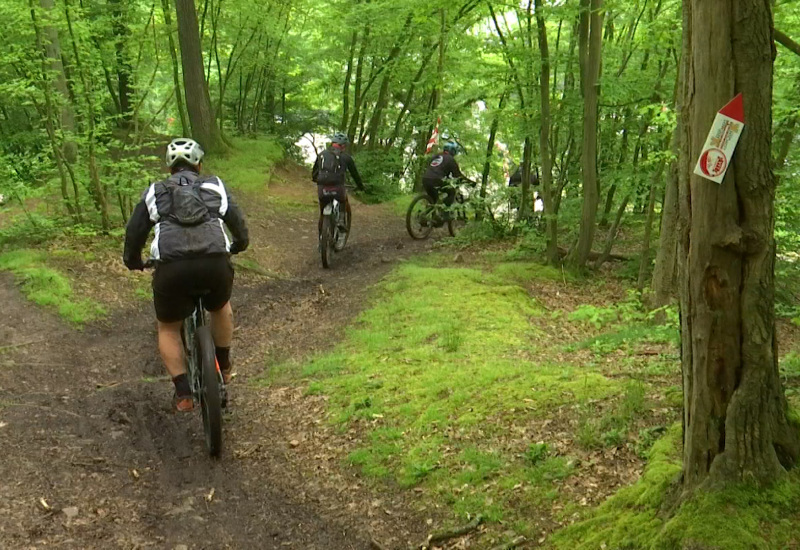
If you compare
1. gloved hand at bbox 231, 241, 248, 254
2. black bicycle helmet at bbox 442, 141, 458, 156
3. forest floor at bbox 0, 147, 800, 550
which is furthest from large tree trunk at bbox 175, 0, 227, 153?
gloved hand at bbox 231, 241, 248, 254

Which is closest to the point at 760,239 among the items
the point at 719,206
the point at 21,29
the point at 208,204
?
the point at 719,206

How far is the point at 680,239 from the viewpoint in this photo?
269 cm

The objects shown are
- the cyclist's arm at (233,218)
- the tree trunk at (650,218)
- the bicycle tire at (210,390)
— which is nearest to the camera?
the bicycle tire at (210,390)

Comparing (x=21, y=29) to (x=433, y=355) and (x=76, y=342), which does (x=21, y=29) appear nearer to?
(x=76, y=342)

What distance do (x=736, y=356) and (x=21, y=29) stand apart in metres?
9.11

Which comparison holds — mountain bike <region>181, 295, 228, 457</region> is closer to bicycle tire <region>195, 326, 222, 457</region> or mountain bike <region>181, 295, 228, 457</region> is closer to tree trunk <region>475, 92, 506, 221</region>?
bicycle tire <region>195, 326, 222, 457</region>

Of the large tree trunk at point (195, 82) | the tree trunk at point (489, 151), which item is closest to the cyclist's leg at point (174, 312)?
the tree trunk at point (489, 151)

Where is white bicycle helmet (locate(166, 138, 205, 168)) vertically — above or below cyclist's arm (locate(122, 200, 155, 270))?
above

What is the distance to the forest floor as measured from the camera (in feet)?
12.3

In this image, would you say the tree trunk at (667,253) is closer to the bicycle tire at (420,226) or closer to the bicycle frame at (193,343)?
the bicycle frame at (193,343)

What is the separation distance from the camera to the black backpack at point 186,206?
4.49m

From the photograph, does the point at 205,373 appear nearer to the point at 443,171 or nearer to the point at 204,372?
the point at 204,372

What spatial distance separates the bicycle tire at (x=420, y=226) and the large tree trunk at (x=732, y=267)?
1020 centimetres

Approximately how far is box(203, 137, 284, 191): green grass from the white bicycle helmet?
10489 millimetres
